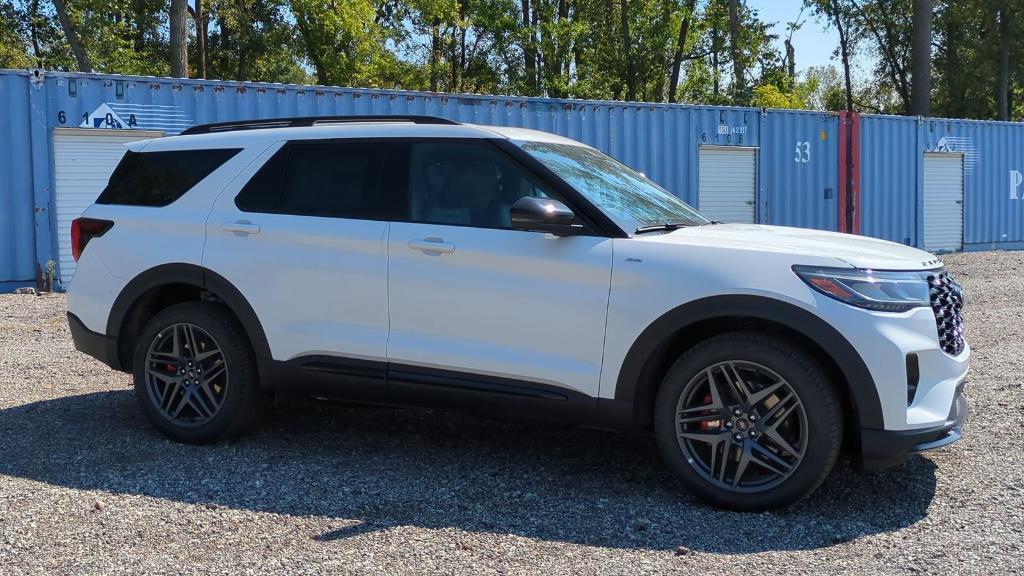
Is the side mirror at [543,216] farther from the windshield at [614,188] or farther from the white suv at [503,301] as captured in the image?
the windshield at [614,188]

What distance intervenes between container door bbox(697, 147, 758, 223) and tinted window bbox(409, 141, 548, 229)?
43.1 ft

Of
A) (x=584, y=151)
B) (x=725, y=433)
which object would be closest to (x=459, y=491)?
(x=725, y=433)

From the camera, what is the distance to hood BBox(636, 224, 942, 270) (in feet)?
13.2

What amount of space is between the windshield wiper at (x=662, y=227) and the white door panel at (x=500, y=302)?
0.81 ft

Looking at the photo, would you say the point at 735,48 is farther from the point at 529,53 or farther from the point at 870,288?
the point at 870,288

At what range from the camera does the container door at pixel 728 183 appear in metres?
17.5

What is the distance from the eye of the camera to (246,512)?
165 inches

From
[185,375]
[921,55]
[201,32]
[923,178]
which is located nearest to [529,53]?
[201,32]

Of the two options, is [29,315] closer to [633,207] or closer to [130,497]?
[130,497]

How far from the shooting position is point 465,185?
472 cm

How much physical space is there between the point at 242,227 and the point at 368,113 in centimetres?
959

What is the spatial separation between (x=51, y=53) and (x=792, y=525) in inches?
1383

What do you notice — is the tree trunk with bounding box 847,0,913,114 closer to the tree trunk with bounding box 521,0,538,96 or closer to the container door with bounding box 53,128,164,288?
the tree trunk with bounding box 521,0,538,96

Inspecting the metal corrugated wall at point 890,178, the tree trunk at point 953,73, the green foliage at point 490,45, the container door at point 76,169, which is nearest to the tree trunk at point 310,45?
the green foliage at point 490,45
